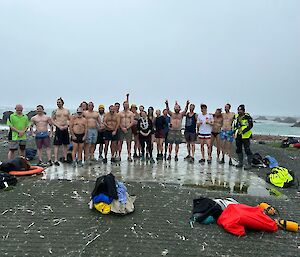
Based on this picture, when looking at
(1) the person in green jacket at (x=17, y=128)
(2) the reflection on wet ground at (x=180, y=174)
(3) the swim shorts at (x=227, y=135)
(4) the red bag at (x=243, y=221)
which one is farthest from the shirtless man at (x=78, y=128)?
(4) the red bag at (x=243, y=221)

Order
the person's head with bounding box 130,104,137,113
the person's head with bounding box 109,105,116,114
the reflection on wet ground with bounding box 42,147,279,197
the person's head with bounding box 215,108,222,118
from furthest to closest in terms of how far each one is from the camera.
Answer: the person's head with bounding box 130,104,137,113
the person's head with bounding box 215,108,222,118
the person's head with bounding box 109,105,116,114
the reflection on wet ground with bounding box 42,147,279,197

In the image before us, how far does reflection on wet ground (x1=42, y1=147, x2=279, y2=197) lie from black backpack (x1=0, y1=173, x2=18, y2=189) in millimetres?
776

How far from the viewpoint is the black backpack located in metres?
6.05

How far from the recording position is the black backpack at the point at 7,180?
605 centimetres

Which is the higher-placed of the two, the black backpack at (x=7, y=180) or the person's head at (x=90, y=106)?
the person's head at (x=90, y=106)

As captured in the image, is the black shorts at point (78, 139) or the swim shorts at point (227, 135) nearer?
the black shorts at point (78, 139)

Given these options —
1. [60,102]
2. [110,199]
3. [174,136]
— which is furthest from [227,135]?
[60,102]

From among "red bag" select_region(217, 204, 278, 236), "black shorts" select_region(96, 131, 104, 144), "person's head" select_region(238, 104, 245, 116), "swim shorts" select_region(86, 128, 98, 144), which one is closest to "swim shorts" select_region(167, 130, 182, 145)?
"person's head" select_region(238, 104, 245, 116)

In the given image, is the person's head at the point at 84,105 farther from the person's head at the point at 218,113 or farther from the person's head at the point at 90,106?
the person's head at the point at 218,113

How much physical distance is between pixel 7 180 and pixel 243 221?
5.23 meters

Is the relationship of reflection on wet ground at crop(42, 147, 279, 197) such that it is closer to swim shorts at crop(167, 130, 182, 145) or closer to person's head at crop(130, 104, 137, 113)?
swim shorts at crop(167, 130, 182, 145)

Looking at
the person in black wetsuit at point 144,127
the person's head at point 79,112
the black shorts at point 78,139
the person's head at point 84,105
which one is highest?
the person's head at point 84,105

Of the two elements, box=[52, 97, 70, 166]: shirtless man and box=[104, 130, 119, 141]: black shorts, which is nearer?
box=[52, 97, 70, 166]: shirtless man

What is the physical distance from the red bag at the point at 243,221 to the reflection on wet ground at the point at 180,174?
1.76 m
